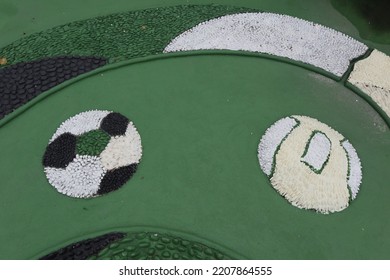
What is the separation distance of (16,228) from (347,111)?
5856mm

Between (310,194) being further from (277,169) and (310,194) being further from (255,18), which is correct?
(255,18)

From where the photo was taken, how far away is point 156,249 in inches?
251

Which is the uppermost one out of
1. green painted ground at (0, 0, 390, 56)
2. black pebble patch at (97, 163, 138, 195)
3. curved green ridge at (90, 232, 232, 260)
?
green painted ground at (0, 0, 390, 56)

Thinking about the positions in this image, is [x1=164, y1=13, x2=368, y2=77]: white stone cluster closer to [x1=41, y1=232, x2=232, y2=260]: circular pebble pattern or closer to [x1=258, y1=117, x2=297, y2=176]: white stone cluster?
[x1=258, y1=117, x2=297, y2=176]: white stone cluster

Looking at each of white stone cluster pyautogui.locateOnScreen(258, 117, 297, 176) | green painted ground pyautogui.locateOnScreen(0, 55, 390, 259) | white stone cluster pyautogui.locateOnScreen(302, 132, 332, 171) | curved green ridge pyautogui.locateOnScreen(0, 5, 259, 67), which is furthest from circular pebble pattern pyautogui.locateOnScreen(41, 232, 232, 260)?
curved green ridge pyautogui.locateOnScreen(0, 5, 259, 67)

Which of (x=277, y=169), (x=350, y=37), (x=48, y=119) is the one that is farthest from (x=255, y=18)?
(x=48, y=119)

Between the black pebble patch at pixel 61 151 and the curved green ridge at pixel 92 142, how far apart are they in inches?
4.1

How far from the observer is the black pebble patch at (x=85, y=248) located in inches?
251

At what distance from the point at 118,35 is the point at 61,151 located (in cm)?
295

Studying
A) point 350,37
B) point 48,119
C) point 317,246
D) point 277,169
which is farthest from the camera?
point 350,37

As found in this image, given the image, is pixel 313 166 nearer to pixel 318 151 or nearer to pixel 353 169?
pixel 318 151

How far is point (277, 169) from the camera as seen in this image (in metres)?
7.22

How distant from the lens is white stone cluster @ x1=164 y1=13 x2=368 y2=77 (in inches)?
345

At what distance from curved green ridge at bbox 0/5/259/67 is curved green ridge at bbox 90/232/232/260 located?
147 inches
